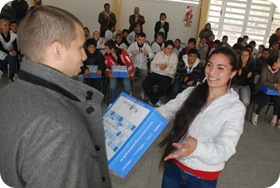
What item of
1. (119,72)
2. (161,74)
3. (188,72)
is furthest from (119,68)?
(188,72)

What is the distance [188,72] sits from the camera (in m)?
4.85

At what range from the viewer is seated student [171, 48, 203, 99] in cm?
479

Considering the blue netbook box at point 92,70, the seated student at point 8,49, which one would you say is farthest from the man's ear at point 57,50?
the seated student at point 8,49

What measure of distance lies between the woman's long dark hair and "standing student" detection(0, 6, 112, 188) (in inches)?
29.1

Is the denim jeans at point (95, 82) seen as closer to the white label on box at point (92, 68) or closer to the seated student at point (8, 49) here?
the white label on box at point (92, 68)

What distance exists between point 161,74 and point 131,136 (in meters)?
3.69

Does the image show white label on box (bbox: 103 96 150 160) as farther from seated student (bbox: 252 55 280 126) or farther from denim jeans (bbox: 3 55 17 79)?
denim jeans (bbox: 3 55 17 79)

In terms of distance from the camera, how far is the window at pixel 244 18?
8.47 m

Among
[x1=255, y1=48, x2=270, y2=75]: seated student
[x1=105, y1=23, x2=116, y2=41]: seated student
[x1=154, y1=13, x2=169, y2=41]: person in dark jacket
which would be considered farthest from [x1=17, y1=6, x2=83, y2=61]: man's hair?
[x1=154, y1=13, x2=169, y2=41]: person in dark jacket

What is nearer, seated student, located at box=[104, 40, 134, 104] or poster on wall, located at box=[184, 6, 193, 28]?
seated student, located at box=[104, 40, 134, 104]

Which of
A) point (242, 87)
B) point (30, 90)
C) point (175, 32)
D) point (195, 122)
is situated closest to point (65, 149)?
point (30, 90)

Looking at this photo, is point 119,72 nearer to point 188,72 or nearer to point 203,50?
point 188,72

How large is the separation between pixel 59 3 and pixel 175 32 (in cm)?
406

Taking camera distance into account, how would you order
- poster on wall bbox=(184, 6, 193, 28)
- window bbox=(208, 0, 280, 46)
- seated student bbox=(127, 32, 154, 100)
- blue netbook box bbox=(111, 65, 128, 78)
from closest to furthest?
1. blue netbook box bbox=(111, 65, 128, 78)
2. seated student bbox=(127, 32, 154, 100)
3. window bbox=(208, 0, 280, 46)
4. poster on wall bbox=(184, 6, 193, 28)
